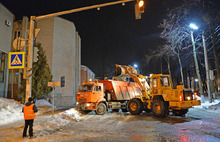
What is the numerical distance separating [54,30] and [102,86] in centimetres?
1463

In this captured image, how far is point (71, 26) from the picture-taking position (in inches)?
1106

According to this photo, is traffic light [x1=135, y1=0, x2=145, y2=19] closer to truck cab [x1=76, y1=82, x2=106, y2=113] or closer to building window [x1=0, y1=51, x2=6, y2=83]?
truck cab [x1=76, y1=82, x2=106, y2=113]

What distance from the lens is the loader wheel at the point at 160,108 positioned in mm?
11562

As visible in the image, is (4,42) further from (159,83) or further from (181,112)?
(181,112)

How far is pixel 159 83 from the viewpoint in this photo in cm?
1259

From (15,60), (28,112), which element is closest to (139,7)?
(28,112)

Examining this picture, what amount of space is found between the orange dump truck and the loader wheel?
428 centimetres

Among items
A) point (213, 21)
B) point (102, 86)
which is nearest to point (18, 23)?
point (102, 86)

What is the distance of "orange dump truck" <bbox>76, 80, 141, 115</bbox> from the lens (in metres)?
13.6

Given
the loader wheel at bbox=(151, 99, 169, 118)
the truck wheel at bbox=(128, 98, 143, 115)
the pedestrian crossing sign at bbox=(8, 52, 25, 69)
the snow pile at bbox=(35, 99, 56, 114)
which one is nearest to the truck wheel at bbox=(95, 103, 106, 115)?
the truck wheel at bbox=(128, 98, 143, 115)

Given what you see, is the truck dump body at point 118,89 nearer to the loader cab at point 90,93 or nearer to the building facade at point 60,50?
the loader cab at point 90,93

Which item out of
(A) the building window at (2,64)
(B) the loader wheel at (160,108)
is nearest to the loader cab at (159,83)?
(B) the loader wheel at (160,108)

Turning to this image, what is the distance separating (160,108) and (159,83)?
75.7 inches

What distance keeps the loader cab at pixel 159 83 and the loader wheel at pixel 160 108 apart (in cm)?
80
